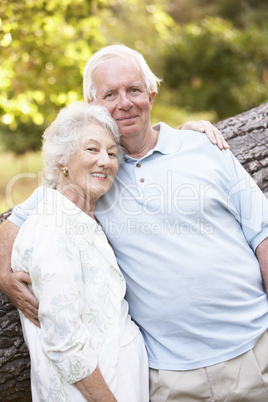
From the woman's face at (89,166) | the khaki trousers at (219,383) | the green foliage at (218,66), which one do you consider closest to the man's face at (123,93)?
the woman's face at (89,166)

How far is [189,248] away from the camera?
78.6 inches

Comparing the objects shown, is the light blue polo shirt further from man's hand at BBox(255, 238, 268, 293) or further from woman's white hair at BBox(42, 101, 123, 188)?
woman's white hair at BBox(42, 101, 123, 188)

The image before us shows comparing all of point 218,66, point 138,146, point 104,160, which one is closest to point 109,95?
point 138,146

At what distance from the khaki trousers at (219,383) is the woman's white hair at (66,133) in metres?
1.03

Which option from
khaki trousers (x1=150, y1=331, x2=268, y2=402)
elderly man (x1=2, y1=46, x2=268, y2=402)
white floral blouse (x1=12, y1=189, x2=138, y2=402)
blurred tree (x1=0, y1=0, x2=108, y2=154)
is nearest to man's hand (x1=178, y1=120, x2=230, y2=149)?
elderly man (x1=2, y1=46, x2=268, y2=402)

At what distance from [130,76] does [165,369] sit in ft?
4.55

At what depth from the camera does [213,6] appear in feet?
50.2

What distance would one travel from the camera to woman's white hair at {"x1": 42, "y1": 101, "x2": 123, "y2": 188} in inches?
76.8

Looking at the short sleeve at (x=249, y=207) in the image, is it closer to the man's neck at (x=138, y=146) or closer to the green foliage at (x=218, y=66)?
the man's neck at (x=138, y=146)

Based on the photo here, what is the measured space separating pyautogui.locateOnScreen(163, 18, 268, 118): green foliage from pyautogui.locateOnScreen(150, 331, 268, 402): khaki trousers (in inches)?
314

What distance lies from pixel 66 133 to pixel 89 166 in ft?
0.62

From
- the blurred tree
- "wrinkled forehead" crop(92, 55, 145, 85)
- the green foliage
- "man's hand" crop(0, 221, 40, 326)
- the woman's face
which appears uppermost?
the green foliage

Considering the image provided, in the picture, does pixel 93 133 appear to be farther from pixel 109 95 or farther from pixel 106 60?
pixel 106 60

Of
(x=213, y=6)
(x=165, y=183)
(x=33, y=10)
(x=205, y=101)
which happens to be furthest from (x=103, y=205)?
(x=213, y=6)
